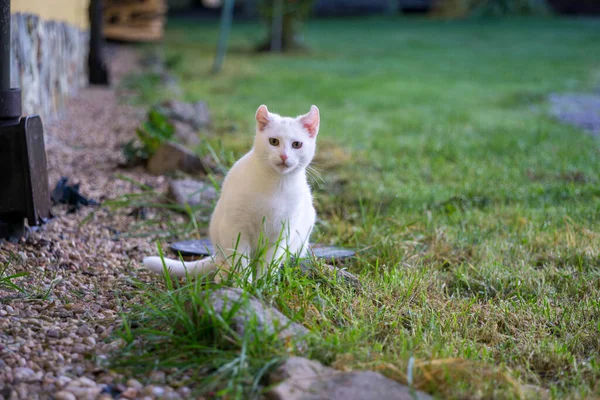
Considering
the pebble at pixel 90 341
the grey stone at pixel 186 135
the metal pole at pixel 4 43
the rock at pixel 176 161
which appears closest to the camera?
the pebble at pixel 90 341

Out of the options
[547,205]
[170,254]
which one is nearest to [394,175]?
[547,205]

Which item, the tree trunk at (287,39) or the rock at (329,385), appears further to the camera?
the tree trunk at (287,39)

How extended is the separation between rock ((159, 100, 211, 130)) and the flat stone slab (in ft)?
8.21

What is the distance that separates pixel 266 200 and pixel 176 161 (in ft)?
6.26

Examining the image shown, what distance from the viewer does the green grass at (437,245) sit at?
193cm

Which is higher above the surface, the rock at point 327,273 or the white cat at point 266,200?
the white cat at point 266,200

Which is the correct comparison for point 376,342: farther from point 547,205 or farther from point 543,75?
point 543,75

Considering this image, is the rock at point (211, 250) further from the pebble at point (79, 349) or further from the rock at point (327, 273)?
the pebble at point (79, 349)

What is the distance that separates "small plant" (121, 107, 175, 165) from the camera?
434 centimetres

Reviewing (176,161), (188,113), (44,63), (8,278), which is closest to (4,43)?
(8,278)

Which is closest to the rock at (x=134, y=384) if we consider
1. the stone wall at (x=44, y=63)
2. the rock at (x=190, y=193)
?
→ the rock at (x=190, y=193)

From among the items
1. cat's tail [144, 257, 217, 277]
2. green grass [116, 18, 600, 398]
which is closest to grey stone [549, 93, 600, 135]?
green grass [116, 18, 600, 398]

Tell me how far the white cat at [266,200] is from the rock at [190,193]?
959 mm

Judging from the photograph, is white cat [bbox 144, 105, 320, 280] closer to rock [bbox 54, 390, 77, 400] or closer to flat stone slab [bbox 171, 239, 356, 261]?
flat stone slab [bbox 171, 239, 356, 261]
